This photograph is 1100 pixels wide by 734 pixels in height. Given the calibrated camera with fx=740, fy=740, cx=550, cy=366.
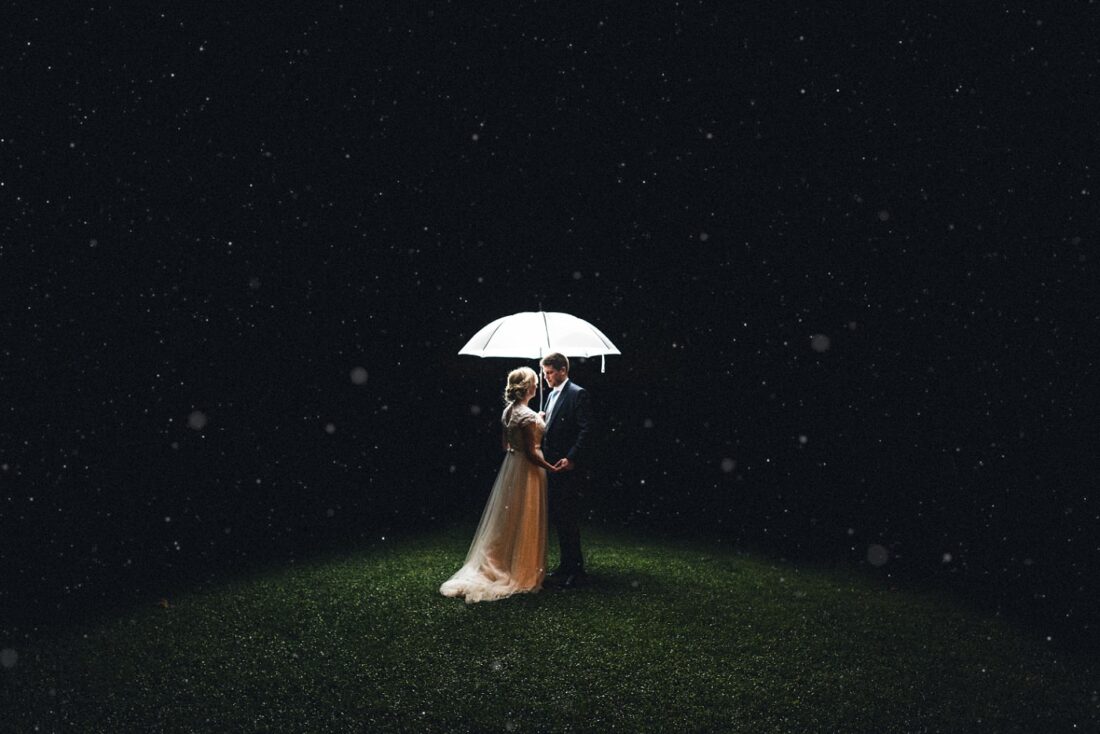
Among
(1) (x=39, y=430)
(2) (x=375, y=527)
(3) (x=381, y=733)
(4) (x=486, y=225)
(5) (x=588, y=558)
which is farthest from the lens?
(4) (x=486, y=225)

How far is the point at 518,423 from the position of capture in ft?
16.5

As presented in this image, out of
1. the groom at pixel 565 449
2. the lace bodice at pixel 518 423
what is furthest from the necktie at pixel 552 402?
the lace bodice at pixel 518 423

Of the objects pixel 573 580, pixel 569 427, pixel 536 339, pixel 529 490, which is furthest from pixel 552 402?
pixel 573 580

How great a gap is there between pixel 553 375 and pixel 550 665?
1958 millimetres

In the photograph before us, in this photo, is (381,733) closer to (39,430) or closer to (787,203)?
(39,430)

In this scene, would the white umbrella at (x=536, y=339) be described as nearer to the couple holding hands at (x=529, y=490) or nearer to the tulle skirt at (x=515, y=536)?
the couple holding hands at (x=529, y=490)

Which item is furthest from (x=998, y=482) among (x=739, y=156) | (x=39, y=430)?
(x=39, y=430)

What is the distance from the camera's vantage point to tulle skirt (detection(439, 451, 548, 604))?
5.13 m

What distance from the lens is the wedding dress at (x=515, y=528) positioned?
510 centimetres

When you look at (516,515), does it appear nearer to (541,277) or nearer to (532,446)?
(532,446)

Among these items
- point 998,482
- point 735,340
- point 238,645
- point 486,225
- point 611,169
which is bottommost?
point 238,645

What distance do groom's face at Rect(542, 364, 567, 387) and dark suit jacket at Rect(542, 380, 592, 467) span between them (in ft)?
0.25

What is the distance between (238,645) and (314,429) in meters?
5.07

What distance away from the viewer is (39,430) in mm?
7098
